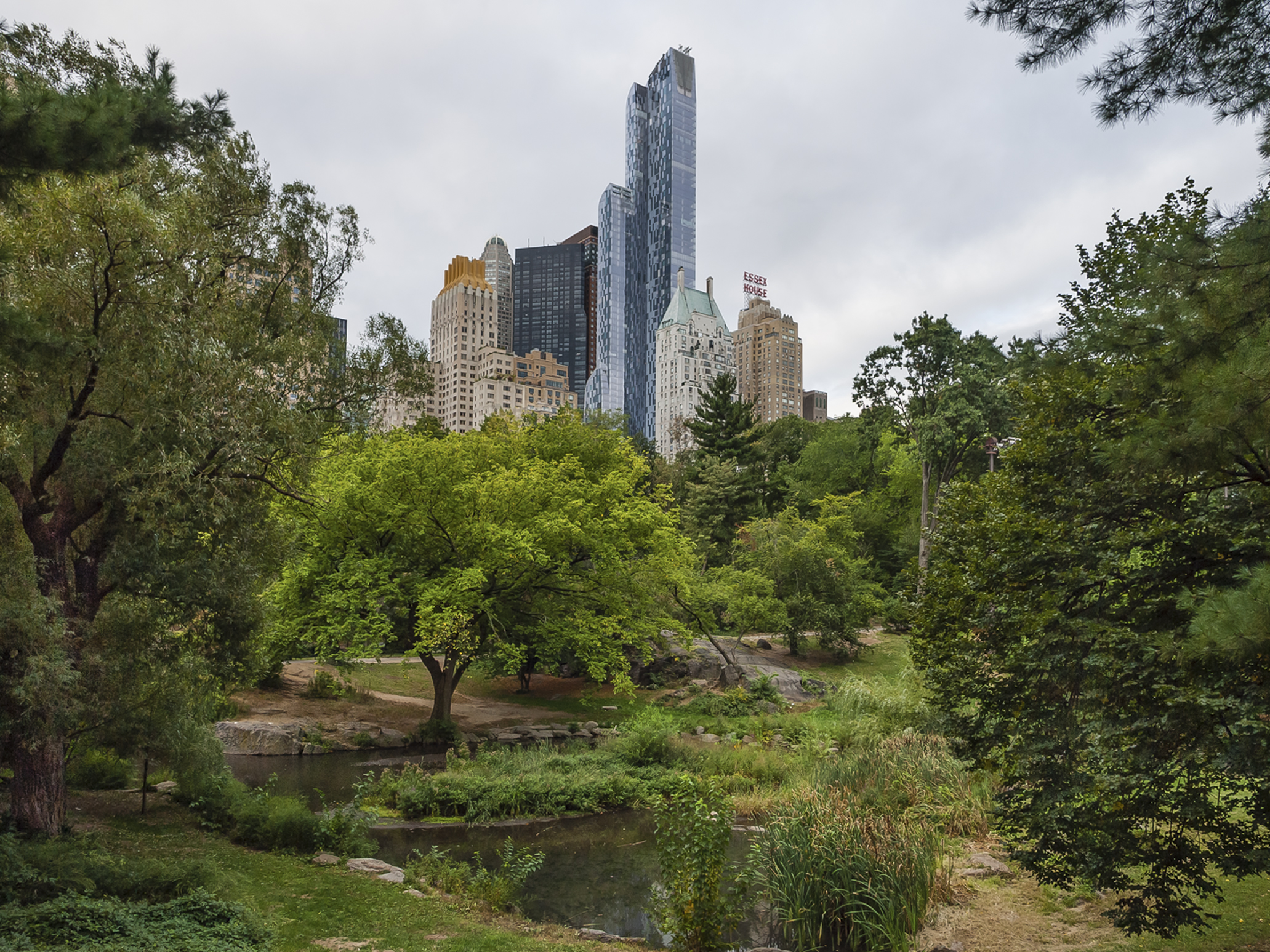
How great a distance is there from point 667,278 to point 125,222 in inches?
6255

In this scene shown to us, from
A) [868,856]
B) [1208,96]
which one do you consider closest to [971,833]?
[868,856]

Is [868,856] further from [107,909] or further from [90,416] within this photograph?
[90,416]

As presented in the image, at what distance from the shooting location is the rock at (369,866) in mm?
9859

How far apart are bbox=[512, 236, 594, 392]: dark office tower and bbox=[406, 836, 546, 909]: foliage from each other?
611ft

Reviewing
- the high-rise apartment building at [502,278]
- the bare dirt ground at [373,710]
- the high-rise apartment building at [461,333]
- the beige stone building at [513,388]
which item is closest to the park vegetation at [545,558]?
the bare dirt ground at [373,710]

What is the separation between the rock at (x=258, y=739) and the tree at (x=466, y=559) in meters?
2.36

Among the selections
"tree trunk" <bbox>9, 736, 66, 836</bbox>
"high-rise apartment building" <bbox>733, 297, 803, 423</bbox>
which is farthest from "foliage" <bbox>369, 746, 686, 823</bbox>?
"high-rise apartment building" <bbox>733, 297, 803, 423</bbox>

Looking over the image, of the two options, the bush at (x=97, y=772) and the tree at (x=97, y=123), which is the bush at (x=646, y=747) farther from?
A: the tree at (x=97, y=123)

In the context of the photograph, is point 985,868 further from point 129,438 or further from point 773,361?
point 773,361

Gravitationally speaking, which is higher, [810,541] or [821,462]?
[821,462]

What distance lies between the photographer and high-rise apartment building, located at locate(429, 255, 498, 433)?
124 m

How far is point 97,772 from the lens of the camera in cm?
1298

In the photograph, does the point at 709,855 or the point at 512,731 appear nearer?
the point at 709,855

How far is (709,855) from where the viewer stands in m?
8.05
